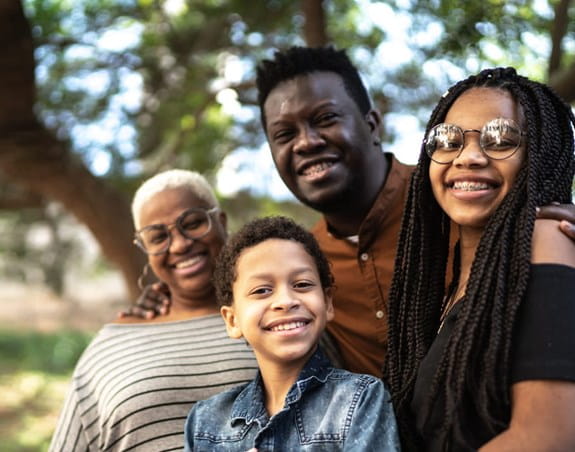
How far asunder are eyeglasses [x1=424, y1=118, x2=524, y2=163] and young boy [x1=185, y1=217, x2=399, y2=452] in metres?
0.58

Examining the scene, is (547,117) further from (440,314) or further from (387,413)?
(387,413)

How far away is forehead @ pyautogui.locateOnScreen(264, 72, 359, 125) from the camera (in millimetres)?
3303

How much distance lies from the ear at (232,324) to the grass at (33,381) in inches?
280

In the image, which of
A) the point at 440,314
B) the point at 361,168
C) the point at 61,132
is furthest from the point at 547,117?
the point at 61,132

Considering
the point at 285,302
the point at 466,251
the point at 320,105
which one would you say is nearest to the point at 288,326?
the point at 285,302

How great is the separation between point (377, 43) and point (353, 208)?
2.37m

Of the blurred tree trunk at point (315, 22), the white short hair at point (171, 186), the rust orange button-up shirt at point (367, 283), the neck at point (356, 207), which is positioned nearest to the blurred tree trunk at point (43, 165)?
the blurred tree trunk at point (315, 22)

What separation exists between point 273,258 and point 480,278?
693mm

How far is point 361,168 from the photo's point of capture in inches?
131

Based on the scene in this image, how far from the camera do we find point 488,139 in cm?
204

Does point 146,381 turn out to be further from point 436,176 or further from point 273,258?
point 436,176

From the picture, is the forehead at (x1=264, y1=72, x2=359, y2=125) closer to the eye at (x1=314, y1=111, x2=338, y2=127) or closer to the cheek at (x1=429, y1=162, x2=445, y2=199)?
the eye at (x1=314, y1=111, x2=338, y2=127)

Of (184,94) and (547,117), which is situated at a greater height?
(184,94)

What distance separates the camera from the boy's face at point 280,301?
90.1 inches
